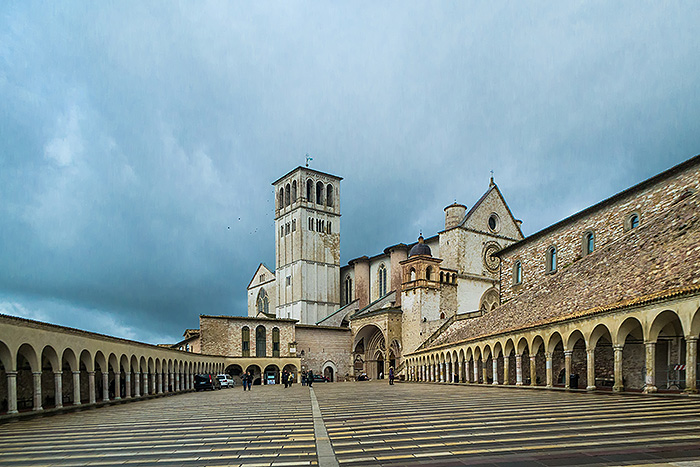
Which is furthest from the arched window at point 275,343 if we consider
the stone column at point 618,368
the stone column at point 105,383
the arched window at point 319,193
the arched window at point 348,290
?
the stone column at point 618,368

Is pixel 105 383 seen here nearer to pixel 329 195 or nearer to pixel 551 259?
pixel 551 259

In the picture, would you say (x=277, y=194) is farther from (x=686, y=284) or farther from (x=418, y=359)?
(x=686, y=284)

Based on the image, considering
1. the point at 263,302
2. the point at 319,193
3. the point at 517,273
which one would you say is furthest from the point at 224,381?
the point at 319,193

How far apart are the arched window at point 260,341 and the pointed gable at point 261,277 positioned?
24.8 m

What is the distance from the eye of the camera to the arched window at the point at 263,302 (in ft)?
284

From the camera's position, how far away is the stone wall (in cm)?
6388

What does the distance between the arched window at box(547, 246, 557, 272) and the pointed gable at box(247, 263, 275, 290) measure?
5112 centimetres

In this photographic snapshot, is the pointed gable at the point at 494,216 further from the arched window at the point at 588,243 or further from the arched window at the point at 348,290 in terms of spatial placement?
the arched window at the point at 348,290

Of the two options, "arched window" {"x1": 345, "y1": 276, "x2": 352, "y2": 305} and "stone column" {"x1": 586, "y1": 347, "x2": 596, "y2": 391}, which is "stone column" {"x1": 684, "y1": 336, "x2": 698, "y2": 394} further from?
"arched window" {"x1": 345, "y1": 276, "x2": 352, "y2": 305}

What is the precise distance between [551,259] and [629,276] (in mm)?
17473

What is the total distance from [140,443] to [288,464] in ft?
14.4

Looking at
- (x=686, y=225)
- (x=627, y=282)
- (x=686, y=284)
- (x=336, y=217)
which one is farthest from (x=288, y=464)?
(x=336, y=217)

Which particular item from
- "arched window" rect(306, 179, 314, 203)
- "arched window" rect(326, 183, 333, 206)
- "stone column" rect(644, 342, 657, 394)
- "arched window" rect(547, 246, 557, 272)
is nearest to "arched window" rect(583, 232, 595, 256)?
"arched window" rect(547, 246, 557, 272)

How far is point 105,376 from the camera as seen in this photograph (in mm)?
27297
